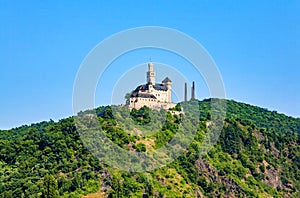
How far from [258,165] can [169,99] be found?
21871mm

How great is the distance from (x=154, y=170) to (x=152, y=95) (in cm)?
1757

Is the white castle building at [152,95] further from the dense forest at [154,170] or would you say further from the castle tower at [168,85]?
the dense forest at [154,170]

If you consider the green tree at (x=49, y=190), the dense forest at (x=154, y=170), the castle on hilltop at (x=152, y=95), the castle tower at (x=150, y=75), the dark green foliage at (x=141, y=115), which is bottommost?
the green tree at (x=49, y=190)

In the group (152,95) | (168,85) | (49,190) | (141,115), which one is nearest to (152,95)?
(152,95)

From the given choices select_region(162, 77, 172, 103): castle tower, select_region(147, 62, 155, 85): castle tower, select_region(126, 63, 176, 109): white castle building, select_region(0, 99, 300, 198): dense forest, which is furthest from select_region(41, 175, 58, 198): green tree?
select_region(162, 77, 172, 103): castle tower

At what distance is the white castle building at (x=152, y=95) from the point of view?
119 metres

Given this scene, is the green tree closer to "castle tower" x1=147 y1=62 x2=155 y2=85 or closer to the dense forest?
the dense forest

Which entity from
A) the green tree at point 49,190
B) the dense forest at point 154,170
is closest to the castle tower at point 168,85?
the dense forest at point 154,170

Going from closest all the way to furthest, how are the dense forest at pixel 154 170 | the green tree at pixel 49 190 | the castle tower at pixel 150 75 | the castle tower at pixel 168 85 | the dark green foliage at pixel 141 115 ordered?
the green tree at pixel 49 190 < the dense forest at pixel 154 170 < the dark green foliage at pixel 141 115 < the castle tower at pixel 150 75 < the castle tower at pixel 168 85

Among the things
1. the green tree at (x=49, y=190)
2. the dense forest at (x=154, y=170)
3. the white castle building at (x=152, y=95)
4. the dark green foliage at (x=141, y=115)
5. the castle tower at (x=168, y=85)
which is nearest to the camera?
the green tree at (x=49, y=190)

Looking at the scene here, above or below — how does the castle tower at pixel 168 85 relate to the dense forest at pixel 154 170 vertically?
above

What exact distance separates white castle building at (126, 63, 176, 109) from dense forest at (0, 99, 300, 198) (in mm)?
1427

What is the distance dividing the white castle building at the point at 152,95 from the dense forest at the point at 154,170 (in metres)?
1.43

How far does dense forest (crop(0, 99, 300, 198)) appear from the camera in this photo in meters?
102
